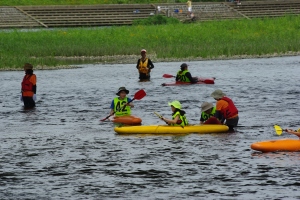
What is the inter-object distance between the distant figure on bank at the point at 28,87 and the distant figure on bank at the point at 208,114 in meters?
7.06

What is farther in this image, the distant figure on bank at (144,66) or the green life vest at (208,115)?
the distant figure on bank at (144,66)

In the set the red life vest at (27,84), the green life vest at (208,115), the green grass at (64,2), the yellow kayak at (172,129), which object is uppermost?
the green grass at (64,2)

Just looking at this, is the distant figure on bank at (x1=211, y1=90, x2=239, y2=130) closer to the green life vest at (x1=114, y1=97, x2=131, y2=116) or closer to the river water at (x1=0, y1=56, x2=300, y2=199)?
the river water at (x1=0, y1=56, x2=300, y2=199)

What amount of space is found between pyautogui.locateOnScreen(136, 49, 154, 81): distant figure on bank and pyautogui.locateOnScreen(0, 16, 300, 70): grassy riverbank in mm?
10273

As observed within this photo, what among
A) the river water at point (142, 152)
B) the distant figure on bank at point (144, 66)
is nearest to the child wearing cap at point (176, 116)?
the river water at point (142, 152)

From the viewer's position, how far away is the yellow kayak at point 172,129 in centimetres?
2273

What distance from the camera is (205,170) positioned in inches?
741

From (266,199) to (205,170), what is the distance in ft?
9.22

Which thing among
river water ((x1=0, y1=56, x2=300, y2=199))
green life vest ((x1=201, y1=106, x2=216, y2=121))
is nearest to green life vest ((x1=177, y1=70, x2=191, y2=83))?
river water ((x1=0, y1=56, x2=300, y2=199))

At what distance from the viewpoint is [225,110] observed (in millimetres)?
22828

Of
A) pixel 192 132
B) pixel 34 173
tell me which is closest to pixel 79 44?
pixel 192 132

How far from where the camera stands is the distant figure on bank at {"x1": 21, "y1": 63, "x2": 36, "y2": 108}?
2786 cm

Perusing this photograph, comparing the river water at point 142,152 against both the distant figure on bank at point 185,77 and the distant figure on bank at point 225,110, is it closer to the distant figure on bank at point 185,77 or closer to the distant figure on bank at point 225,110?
the distant figure on bank at point 185,77

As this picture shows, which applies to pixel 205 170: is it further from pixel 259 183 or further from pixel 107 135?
pixel 107 135
